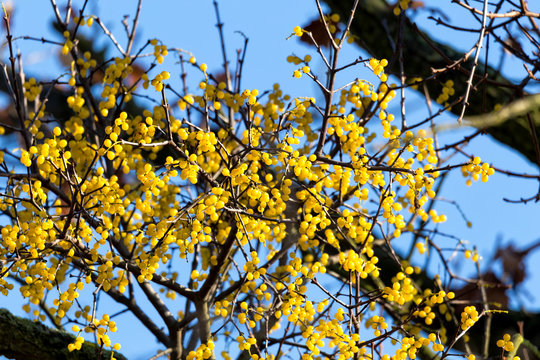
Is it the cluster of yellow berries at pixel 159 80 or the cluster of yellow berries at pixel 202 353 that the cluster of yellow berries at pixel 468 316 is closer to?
the cluster of yellow berries at pixel 202 353

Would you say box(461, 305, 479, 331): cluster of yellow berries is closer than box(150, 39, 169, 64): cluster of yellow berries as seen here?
Yes

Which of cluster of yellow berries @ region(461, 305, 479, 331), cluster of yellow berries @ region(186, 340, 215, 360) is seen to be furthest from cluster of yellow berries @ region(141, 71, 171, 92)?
cluster of yellow berries @ region(461, 305, 479, 331)

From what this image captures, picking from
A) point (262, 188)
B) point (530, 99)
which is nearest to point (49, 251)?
point (262, 188)

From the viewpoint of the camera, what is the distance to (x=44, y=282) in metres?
2.17

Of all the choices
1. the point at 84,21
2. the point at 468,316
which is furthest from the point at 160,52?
the point at 468,316

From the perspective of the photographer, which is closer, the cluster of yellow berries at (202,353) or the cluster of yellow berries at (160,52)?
the cluster of yellow berries at (202,353)

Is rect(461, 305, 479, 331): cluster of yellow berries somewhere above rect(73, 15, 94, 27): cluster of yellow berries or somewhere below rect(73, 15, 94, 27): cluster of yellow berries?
below

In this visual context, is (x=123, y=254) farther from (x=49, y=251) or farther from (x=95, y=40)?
(x=95, y=40)

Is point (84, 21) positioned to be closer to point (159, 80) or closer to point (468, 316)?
point (159, 80)

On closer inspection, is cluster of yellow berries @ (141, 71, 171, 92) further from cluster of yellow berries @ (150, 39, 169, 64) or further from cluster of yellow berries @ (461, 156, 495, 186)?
cluster of yellow berries @ (461, 156, 495, 186)

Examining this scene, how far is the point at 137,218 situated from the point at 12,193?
73cm

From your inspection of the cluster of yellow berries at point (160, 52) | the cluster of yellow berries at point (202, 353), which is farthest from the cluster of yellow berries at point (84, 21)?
the cluster of yellow berries at point (202, 353)

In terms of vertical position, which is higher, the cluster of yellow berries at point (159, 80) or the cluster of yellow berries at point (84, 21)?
the cluster of yellow berries at point (84, 21)

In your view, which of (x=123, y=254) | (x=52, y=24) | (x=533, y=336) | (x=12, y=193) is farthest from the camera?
(x=52, y=24)
